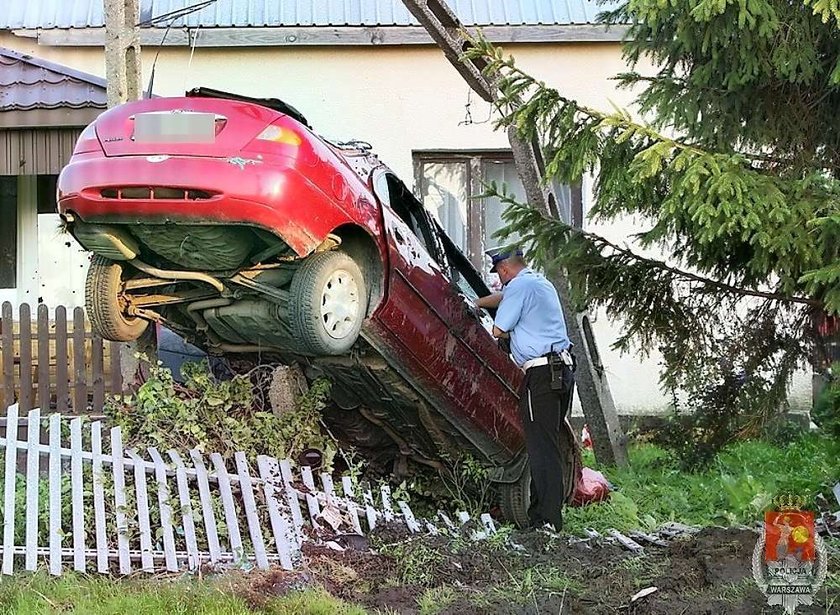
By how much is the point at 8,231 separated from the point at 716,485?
818 cm

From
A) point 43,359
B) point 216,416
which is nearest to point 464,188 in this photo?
point 43,359

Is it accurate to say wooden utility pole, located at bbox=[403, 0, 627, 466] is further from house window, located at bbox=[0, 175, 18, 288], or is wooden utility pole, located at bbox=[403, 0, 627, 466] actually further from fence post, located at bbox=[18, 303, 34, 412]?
house window, located at bbox=[0, 175, 18, 288]

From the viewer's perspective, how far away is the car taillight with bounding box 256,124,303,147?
14.9 ft

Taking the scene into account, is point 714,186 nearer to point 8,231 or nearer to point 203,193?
point 203,193

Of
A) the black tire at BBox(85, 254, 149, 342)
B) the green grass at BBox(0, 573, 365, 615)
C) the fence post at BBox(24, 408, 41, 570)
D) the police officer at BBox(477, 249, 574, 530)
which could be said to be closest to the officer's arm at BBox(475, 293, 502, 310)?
the police officer at BBox(477, 249, 574, 530)

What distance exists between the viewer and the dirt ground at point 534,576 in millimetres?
4170

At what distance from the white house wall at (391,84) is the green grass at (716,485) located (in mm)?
2274

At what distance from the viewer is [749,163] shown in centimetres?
479

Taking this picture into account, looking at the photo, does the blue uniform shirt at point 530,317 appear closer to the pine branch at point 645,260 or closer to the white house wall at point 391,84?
the pine branch at point 645,260

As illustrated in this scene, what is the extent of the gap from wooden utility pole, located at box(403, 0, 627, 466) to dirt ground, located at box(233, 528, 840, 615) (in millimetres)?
2652

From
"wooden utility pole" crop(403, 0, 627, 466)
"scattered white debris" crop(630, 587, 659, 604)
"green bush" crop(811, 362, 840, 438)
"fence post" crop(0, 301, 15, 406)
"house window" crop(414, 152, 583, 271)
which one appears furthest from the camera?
"house window" crop(414, 152, 583, 271)

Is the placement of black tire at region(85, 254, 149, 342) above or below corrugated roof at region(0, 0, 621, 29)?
below

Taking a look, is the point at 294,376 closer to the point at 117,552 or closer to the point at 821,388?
the point at 117,552

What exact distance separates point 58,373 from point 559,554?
203 inches
